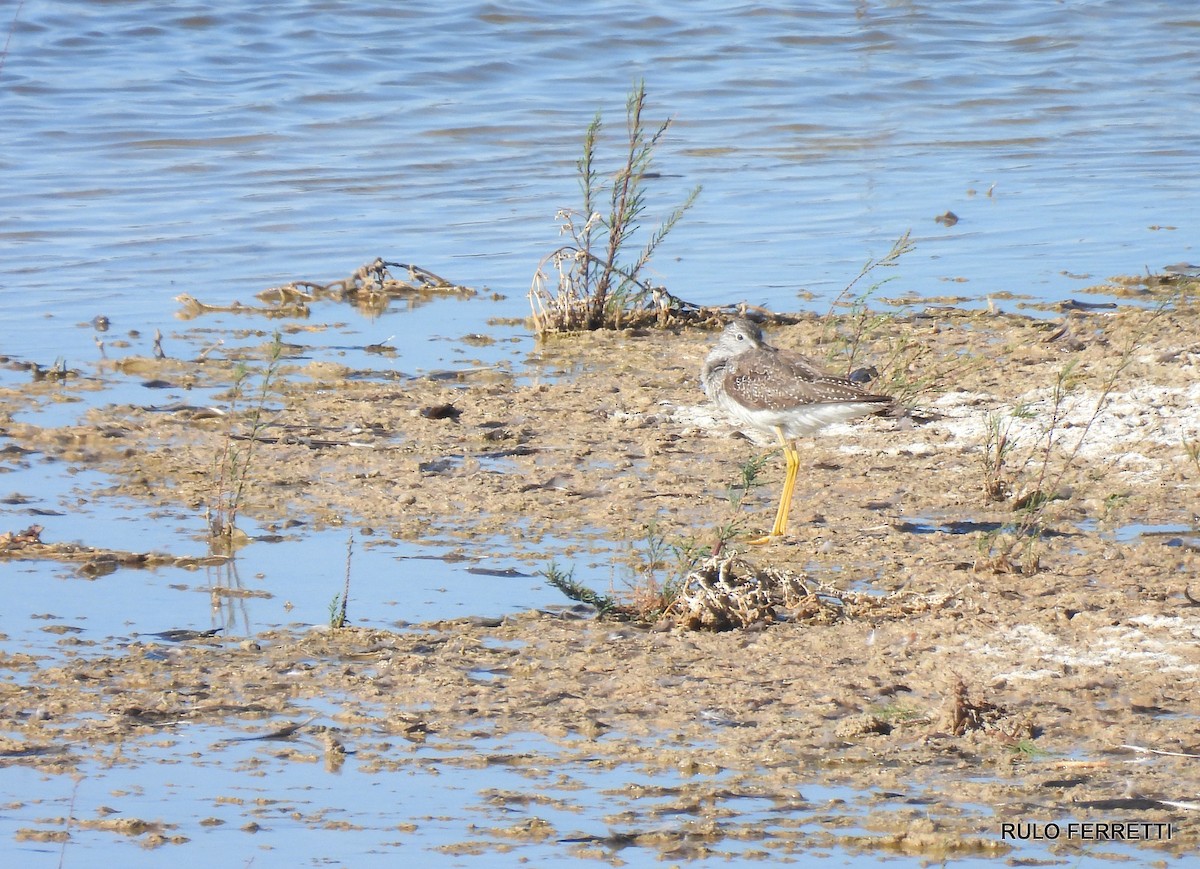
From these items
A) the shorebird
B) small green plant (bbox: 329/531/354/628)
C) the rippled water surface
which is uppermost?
the rippled water surface

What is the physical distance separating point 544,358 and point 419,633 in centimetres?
411

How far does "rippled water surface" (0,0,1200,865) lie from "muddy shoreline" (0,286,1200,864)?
0.40m

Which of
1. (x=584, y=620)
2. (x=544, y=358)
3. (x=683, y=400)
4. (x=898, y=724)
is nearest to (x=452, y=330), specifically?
(x=544, y=358)

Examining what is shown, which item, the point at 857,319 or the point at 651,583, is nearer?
the point at 651,583

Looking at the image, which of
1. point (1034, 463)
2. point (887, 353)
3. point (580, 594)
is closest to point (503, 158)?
point (887, 353)

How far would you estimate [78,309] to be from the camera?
10.9 metres

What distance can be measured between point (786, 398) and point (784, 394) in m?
0.03

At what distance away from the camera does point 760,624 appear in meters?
5.78

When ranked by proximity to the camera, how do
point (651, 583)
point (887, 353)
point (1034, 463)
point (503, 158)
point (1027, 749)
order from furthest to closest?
point (503, 158) < point (887, 353) < point (1034, 463) < point (651, 583) < point (1027, 749)

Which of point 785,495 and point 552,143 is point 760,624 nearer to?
point 785,495

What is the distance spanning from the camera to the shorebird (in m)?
7.33

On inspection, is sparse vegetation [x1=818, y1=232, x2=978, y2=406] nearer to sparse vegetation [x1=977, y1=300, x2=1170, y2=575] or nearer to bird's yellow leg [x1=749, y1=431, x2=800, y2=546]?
sparse vegetation [x1=977, y1=300, x2=1170, y2=575]

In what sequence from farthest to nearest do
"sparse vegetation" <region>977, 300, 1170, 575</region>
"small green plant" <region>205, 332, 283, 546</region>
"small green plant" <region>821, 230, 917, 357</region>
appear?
"small green plant" <region>821, 230, 917, 357</region>
"small green plant" <region>205, 332, 283, 546</region>
"sparse vegetation" <region>977, 300, 1170, 575</region>

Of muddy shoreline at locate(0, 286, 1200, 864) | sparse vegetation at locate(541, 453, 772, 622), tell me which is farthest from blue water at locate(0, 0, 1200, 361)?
sparse vegetation at locate(541, 453, 772, 622)
